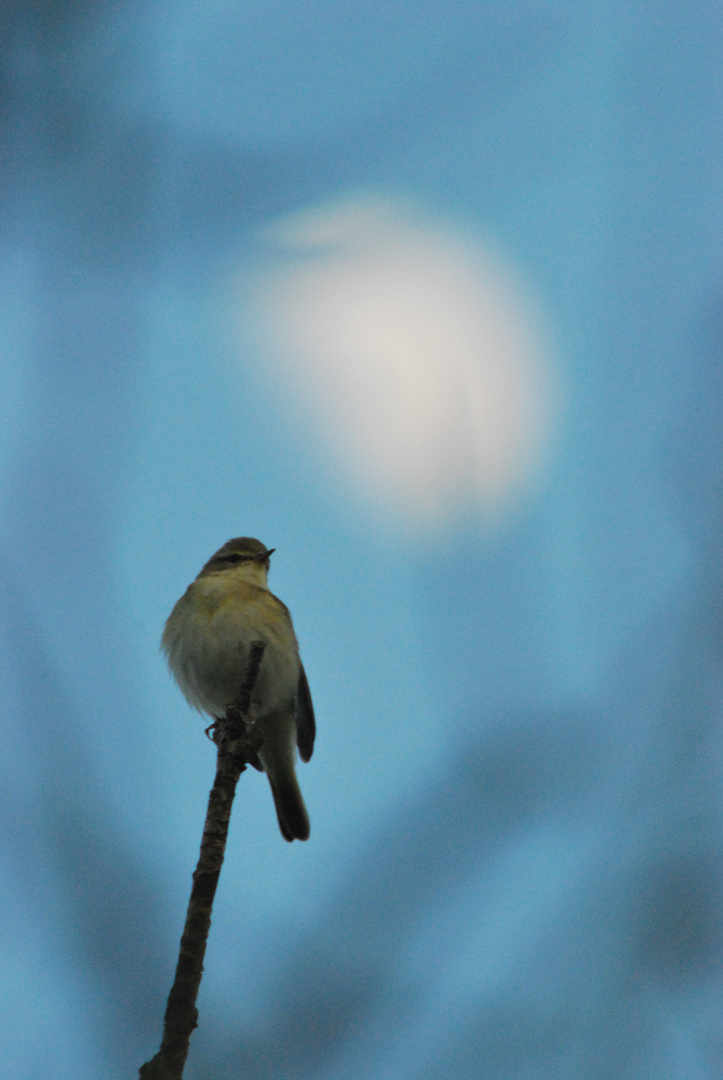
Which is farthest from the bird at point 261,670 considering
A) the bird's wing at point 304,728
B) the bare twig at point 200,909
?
the bare twig at point 200,909

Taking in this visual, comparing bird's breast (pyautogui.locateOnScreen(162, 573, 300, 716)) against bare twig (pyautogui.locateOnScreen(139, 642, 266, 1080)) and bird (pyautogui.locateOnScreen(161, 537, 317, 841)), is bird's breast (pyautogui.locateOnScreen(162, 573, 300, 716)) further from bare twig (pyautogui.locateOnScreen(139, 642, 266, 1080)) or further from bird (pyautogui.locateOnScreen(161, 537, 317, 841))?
bare twig (pyautogui.locateOnScreen(139, 642, 266, 1080))

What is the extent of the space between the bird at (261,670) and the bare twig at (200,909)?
11.6ft

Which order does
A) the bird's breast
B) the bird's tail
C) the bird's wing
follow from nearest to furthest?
the bird's breast < the bird's tail < the bird's wing

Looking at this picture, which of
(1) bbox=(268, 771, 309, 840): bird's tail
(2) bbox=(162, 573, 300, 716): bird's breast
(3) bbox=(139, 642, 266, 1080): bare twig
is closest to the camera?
(3) bbox=(139, 642, 266, 1080): bare twig

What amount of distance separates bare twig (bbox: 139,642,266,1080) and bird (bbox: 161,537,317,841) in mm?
3538

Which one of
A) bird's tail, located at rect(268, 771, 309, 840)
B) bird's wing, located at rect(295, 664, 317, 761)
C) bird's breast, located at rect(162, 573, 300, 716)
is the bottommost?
bird's tail, located at rect(268, 771, 309, 840)

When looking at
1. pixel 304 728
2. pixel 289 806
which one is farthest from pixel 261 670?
pixel 289 806

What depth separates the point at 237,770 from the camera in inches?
163

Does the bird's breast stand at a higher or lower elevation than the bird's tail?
higher

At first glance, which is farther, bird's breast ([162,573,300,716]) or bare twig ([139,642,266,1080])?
bird's breast ([162,573,300,716])

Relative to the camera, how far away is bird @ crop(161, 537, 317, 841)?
8094mm

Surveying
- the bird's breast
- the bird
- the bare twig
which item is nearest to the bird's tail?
the bird

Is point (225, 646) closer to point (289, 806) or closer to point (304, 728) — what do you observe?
point (304, 728)

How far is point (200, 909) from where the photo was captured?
3.32 meters
